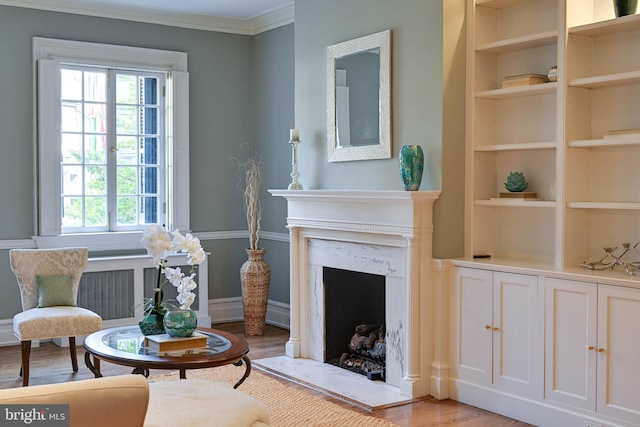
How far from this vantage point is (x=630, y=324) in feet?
12.0

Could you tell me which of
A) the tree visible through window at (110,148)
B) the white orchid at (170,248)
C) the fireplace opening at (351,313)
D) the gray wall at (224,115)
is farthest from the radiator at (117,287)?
the white orchid at (170,248)

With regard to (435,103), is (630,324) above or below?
below

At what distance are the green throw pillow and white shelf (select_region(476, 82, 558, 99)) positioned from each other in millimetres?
3068

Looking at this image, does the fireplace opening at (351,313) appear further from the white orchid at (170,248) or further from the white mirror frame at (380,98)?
the white orchid at (170,248)

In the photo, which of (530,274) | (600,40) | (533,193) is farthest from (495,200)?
(600,40)

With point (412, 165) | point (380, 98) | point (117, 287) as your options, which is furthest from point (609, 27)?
point (117, 287)

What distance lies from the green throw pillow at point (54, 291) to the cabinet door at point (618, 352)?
3.48 metres

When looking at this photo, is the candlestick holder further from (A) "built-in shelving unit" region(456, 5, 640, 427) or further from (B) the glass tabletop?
(B) the glass tabletop

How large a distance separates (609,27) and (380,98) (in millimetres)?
1520

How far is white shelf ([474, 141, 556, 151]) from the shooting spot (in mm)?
4281

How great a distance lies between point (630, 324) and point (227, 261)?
4266 mm

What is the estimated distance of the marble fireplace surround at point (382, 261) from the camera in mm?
4629

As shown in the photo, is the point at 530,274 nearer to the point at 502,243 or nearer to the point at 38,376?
the point at 502,243

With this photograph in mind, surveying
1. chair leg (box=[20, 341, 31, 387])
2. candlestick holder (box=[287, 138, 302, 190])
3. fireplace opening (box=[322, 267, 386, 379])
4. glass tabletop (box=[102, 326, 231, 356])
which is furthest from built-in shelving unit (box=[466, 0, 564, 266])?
chair leg (box=[20, 341, 31, 387])
